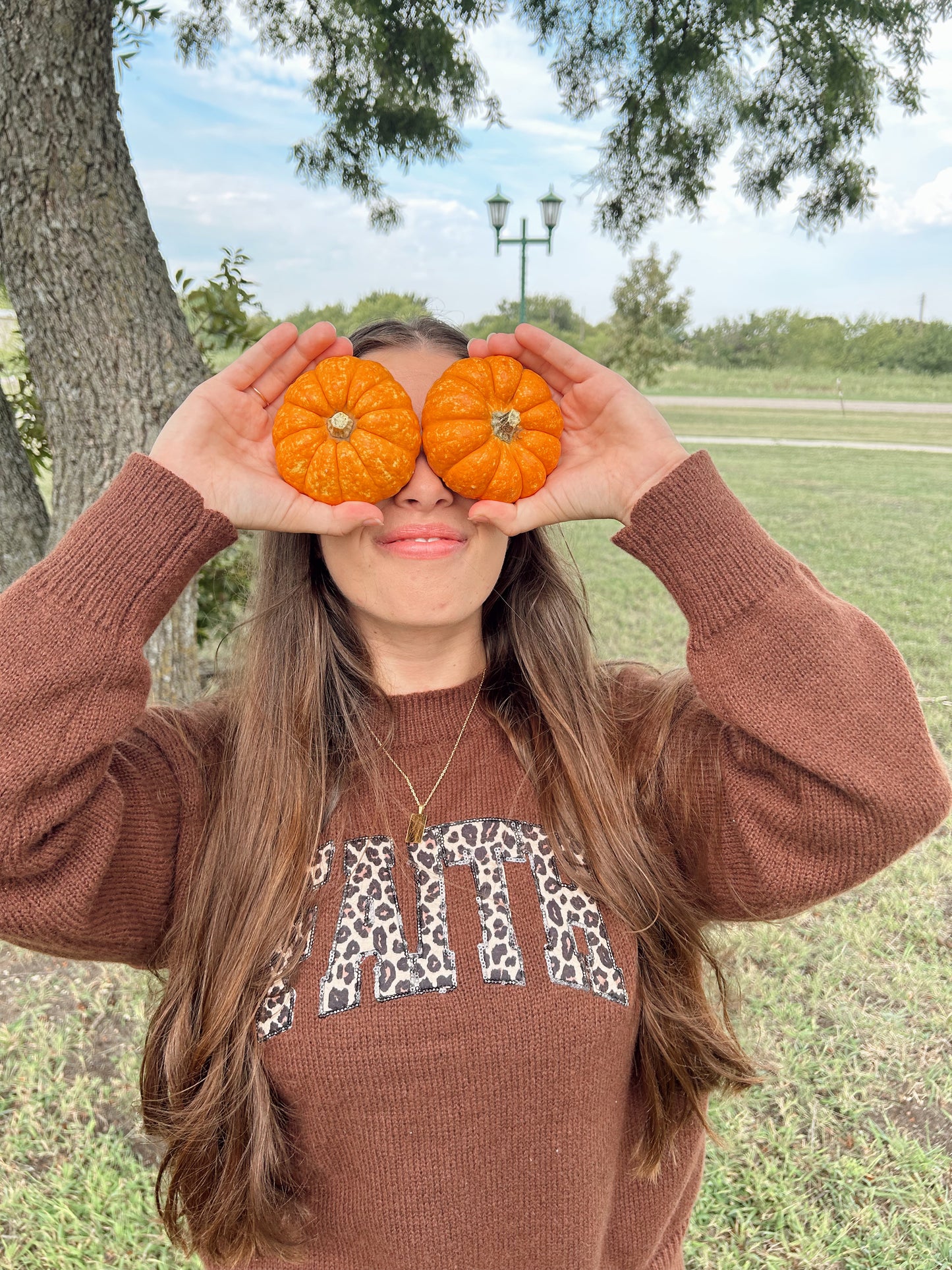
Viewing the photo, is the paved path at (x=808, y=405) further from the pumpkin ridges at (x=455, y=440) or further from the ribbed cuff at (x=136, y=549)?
the ribbed cuff at (x=136, y=549)

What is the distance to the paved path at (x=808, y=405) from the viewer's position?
2377cm

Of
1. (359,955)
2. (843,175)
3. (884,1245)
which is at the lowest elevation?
(884,1245)

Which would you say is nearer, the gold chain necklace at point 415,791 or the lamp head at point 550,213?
the gold chain necklace at point 415,791

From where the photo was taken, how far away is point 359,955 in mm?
1540

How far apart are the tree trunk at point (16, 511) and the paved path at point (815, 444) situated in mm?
14670

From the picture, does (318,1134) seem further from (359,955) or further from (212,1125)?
(359,955)

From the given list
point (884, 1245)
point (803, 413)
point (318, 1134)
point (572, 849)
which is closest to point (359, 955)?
point (318, 1134)

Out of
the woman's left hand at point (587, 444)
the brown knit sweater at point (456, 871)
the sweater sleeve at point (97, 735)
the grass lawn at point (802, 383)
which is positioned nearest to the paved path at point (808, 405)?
the grass lawn at point (802, 383)

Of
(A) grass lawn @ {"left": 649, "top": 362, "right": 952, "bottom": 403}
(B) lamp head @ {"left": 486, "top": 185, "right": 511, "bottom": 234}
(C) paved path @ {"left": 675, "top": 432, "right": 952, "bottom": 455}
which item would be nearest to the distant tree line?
(A) grass lawn @ {"left": 649, "top": 362, "right": 952, "bottom": 403}

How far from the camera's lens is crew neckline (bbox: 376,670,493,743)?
1820 mm

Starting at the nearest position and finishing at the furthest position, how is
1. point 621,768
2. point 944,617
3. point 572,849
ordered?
1. point 572,849
2. point 621,768
3. point 944,617

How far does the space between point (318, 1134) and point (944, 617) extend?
712 cm

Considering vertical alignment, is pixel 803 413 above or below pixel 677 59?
below

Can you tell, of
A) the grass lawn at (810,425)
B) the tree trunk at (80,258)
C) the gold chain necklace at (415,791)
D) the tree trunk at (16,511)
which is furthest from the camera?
the grass lawn at (810,425)
